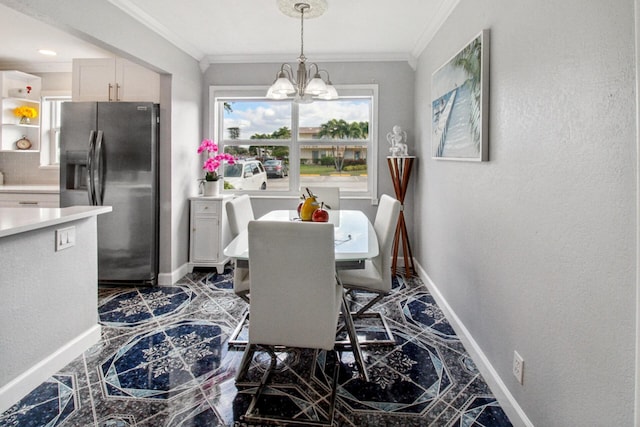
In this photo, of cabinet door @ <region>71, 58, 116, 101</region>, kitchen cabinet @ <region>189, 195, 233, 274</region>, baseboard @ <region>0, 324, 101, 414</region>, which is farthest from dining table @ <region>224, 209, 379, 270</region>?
cabinet door @ <region>71, 58, 116, 101</region>

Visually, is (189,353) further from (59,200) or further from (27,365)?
(59,200)

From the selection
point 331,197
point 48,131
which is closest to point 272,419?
point 331,197

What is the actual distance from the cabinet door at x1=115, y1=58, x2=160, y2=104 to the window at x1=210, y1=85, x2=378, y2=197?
2.63 feet

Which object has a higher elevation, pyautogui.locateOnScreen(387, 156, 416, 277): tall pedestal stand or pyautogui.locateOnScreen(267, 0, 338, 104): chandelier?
pyautogui.locateOnScreen(267, 0, 338, 104): chandelier

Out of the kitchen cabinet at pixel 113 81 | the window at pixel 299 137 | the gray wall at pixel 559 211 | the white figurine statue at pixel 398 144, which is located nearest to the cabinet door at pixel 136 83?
the kitchen cabinet at pixel 113 81

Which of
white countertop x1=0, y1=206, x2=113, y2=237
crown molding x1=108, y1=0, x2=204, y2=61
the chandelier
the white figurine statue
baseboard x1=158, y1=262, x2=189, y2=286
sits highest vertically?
crown molding x1=108, y1=0, x2=204, y2=61

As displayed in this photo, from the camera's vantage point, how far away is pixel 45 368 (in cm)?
216

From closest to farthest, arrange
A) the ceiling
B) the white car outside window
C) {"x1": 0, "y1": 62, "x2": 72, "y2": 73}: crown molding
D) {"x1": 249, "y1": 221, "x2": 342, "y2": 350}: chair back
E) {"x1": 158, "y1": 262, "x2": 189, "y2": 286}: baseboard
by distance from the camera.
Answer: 1. {"x1": 249, "y1": 221, "x2": 342, "y2": 350}: chair back
2. the ceiling
3. {"x1": 158, "y1": 262, "x2": 189, "y2": 286}: baseboard
4. {"x1": 0, "y1": 62, "x2": 72, "y2": 73}: crown molding
5. the white car outside window

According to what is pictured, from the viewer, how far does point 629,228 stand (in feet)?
3.53

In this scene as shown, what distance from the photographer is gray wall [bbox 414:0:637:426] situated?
1.11 m

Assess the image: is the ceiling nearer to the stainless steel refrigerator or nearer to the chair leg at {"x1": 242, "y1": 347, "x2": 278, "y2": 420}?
the stainless steel refrigerator

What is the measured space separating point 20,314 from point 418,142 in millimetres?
3748

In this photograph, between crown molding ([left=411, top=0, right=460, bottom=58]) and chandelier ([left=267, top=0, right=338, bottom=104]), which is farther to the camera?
crown molding ([left=411, top=0, right=460, bottom=58])

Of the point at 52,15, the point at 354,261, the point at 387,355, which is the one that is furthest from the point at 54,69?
the point at 387,355
